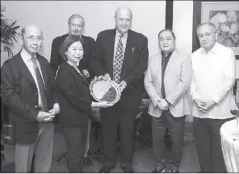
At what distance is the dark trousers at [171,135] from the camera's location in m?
3.11

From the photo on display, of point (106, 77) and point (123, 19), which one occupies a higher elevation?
point (123, 19)

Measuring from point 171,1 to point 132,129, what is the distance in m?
1.20

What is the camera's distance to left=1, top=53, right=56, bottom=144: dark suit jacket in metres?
2.80

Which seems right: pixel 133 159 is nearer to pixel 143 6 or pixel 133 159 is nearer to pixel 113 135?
pixel 113 135

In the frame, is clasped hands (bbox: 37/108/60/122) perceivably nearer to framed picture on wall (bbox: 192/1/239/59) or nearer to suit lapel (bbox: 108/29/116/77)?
suit lapel (bbox: 108/29/116/77)

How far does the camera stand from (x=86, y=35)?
3.04m

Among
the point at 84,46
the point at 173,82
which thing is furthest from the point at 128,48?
the point at 173,82

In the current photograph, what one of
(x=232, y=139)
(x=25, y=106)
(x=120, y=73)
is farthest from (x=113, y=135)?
(x=232, y=139)

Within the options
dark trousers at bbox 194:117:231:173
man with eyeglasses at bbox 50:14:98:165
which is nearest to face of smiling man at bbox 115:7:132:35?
man with eyeglasses at bbox 50:14:98:165

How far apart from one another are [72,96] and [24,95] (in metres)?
0.39

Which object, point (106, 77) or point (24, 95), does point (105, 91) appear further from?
point (24, 95)

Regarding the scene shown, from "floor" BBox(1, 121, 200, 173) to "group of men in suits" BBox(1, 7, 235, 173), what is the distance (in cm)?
5

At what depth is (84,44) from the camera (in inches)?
118

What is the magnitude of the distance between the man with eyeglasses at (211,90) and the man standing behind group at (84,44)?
92 centimetres
